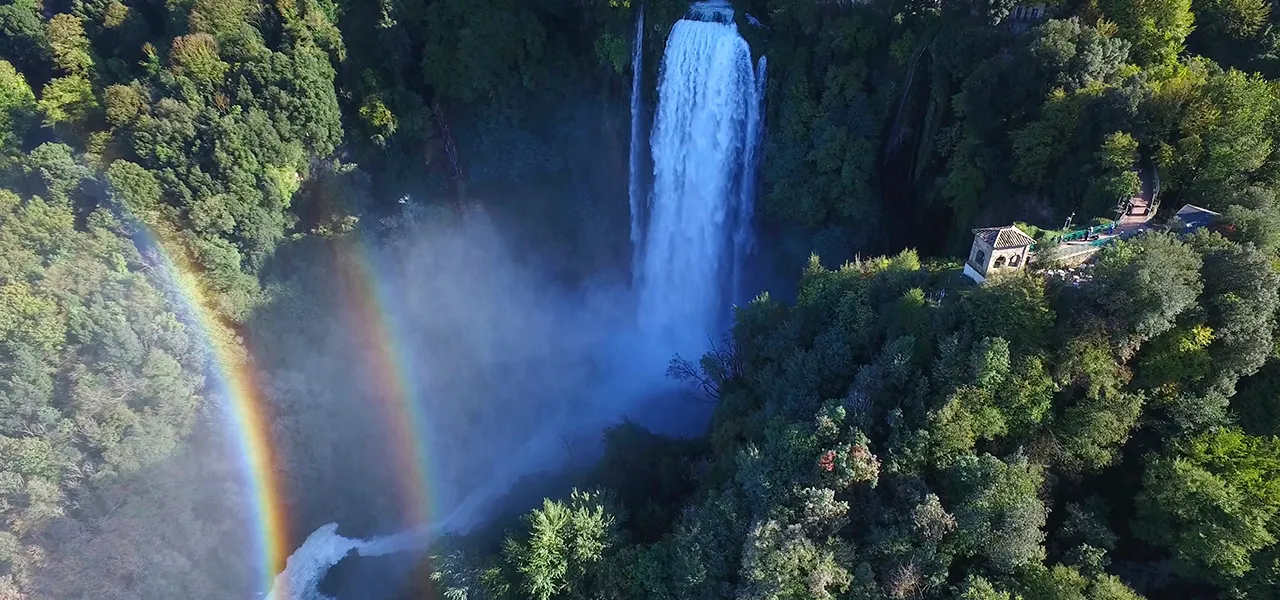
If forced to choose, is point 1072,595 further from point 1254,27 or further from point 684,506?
point 1254,27

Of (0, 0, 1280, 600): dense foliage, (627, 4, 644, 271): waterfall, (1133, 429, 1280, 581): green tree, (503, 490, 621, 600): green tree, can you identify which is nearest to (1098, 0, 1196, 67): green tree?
(0, 0, 1280, 600): dense foliage

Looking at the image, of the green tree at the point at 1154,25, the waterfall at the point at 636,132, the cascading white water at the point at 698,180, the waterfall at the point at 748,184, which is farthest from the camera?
the waterfall at the point at 636,132

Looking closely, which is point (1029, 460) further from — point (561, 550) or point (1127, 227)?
point (561, 550)

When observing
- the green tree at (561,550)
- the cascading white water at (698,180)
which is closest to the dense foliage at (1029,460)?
the green tree at (561,550)

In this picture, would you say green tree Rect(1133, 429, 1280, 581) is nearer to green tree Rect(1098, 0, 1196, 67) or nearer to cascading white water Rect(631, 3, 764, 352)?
green tree Rect(1098, 0, 1196, 67)

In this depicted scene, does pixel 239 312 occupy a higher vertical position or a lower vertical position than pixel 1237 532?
lower

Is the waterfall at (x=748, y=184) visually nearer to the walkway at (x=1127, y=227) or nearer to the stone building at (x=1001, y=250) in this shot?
the stone building at (x=1001, y=250)

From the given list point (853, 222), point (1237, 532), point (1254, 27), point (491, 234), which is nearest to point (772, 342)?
point (853, 222)

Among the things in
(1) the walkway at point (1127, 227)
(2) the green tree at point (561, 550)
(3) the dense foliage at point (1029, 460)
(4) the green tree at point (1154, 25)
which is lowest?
(2) the green tree at point (561, 550)
